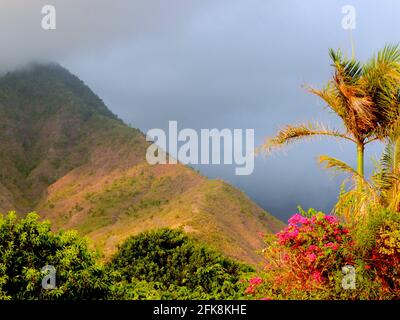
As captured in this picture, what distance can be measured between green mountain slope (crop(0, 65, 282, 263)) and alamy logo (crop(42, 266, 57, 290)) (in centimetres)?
2449

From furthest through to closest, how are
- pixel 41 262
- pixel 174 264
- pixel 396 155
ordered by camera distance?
pixel 174 264
pixel 396 155
pixel 41 262

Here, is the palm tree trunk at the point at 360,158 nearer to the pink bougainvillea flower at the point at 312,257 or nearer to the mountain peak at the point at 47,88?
the pink bougainvillea flower at the point at 312,257

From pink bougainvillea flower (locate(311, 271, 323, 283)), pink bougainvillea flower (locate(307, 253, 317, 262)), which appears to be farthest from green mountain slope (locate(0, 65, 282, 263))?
pink bougainvillea flower (locate(307, 253, 317, 262))

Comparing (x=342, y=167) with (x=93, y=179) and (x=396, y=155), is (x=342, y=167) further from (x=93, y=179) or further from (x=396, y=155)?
(x=93, y=179)

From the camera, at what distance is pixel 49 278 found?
31.2 ft

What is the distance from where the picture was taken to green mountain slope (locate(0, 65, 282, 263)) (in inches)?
1777

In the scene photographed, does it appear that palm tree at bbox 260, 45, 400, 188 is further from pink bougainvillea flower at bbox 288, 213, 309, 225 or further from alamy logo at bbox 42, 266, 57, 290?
alamy logo at bbox 42, 266, 57, 290

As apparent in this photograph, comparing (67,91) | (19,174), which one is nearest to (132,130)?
(19,174)

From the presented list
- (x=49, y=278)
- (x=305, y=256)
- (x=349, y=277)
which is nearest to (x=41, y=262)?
(x=49, y=278)

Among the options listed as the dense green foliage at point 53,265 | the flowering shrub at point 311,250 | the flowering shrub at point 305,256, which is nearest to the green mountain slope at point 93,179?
the dense green foliage at point 53,265

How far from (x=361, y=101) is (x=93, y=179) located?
192ft

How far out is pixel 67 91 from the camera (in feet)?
302
